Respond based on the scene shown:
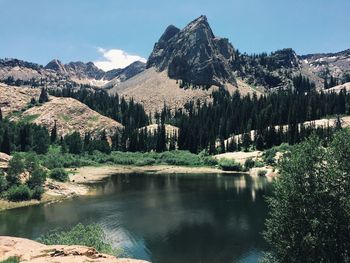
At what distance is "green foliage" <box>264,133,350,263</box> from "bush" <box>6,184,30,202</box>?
→ 6585 centimetres

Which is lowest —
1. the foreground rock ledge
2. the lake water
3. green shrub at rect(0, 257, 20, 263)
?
the lake water

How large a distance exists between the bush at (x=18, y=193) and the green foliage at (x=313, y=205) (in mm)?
65853

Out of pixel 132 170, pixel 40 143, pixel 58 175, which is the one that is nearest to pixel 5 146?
pixel 40 143

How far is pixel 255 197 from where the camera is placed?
104 metres

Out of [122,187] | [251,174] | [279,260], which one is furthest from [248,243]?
[251,174]

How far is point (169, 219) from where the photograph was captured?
3120 inches

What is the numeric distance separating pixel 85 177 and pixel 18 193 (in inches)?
1947

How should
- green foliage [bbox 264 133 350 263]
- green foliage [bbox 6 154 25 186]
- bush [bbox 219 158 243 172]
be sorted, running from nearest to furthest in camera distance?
green foliage [bbox 264 133 350 263] → green foliage [bbox 6 154 25 186] → bush [bbox 219 158 243 172]

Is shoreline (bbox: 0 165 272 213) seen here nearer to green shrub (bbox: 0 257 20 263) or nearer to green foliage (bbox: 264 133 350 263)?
green shrub (bbox: 0 257 20 263)

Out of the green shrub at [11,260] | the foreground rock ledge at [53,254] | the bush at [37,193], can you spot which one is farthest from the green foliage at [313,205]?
the bush at [37,193]

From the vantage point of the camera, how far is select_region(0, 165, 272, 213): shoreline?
312ft

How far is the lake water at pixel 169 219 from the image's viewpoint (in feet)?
196

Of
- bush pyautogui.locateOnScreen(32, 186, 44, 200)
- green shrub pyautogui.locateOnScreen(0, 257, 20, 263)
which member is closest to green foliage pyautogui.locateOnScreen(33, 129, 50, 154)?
bush pyautogui.locateOnScreen(32, 186, 44, 200)

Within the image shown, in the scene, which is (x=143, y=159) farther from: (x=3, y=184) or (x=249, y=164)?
(x=3, y=184)
